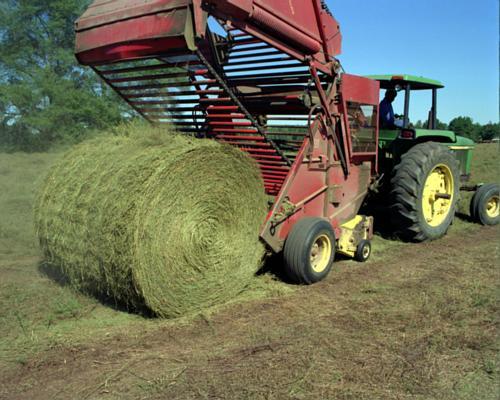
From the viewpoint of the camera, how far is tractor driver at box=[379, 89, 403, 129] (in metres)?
7.61

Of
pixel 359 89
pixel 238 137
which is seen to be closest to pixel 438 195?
pixel 359 89

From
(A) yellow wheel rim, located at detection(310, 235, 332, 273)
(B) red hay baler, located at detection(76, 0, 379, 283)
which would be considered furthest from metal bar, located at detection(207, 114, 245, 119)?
(A) yellow wheel rim, located at detection(310, 235, 332, 273)

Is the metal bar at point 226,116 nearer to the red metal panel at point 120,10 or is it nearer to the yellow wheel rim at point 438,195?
the red metal panel at point 120,10

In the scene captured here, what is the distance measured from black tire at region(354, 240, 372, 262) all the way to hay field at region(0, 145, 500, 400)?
0.57 metres

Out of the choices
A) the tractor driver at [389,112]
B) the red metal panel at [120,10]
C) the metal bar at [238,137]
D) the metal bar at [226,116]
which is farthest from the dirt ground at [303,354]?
the tractor driver at [389,112]

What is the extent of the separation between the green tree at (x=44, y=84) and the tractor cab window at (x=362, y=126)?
13.9m

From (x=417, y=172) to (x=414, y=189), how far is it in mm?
246

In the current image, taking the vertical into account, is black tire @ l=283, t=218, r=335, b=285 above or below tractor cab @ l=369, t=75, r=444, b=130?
below

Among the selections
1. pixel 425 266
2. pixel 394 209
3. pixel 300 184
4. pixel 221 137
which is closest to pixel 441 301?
pixel 425 266

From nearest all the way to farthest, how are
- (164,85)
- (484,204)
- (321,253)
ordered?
(164,85)
(321,253)
(484,204)

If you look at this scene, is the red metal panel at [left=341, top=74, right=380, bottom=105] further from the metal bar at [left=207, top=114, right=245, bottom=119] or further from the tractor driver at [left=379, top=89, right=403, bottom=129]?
the metal bar at [left=207, top=114, right=245, bottom=119]

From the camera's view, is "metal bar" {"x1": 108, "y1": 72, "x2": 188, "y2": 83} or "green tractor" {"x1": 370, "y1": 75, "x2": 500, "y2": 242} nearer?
"metal bar" {"x1": 108, "y1": 72, "x2": 188, "y2": 83}

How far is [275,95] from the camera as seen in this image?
19.1ft

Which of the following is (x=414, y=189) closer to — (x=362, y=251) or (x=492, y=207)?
(x=362, y=251)
